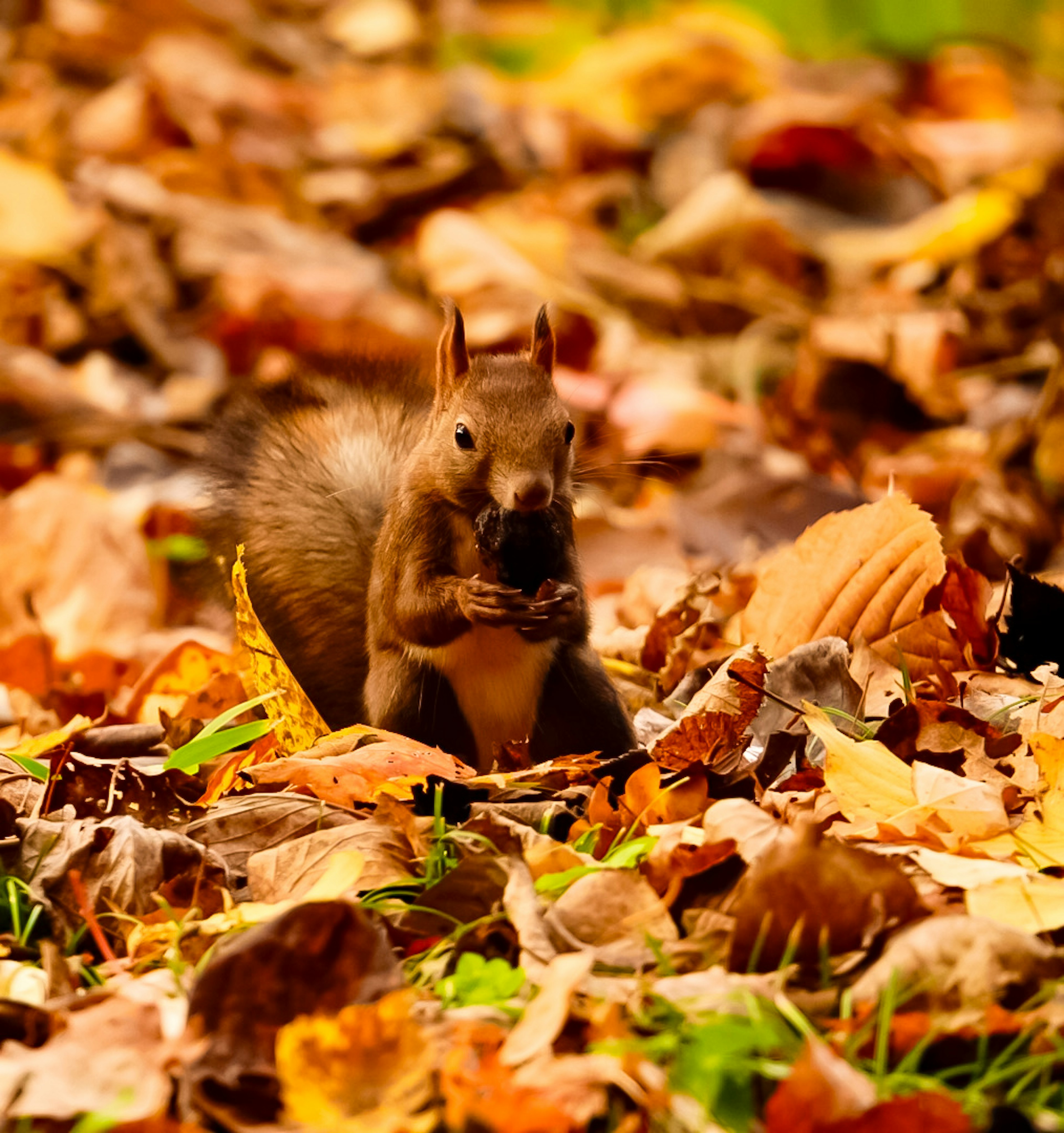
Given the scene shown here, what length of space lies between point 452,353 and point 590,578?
176 centimetres

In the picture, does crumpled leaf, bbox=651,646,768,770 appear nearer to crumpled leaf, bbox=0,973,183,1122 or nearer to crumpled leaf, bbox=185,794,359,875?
crumpled leaf, bbox=185,794,359,875

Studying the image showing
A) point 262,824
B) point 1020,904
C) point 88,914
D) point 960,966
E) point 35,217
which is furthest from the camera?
point 35,217

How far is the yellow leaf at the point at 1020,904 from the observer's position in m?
1.70

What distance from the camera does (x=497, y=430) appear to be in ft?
8.12

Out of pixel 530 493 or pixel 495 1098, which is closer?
pixel 495 1098

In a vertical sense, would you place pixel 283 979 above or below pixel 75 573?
above

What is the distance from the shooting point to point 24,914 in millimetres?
1992

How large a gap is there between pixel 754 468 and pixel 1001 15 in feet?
15.5

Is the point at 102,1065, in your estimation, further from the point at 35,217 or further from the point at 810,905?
the point at 35,217

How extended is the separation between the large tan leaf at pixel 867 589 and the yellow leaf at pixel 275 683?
0.88 m

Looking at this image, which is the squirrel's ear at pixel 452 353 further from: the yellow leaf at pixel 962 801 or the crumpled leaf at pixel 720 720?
the yellow leaf at pixel 962 801

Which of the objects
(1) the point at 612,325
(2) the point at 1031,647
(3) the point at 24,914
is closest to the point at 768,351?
(1) the point at 612,325

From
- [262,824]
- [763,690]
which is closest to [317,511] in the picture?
[262,824]

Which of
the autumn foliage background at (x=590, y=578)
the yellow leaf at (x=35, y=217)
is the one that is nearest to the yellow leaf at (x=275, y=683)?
the autumn foliage background at (x=590, y=578)
